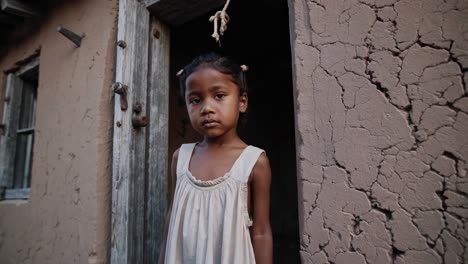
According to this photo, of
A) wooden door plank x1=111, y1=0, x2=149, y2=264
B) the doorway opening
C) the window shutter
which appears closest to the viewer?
wooden door plank x1=111, y1=0, x2=149, y2=264

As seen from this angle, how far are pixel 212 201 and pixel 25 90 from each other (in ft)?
9.67

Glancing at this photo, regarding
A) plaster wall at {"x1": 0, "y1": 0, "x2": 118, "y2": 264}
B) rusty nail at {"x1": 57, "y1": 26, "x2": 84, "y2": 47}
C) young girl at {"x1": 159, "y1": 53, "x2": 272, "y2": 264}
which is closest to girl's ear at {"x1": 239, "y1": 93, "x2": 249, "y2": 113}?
young girl at {"x1": 159, "y1": 53, "x2": 272, "y2": 264}

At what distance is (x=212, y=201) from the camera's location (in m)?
1.10

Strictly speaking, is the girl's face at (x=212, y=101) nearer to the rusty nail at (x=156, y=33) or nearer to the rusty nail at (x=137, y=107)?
the rusty nail at (x=137, y=107)

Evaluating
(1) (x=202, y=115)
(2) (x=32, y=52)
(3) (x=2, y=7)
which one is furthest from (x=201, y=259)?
(3) (x=2, y=7)

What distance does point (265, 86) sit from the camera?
13.8ft

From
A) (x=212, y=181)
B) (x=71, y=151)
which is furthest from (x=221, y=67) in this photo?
(x=71, y=151)

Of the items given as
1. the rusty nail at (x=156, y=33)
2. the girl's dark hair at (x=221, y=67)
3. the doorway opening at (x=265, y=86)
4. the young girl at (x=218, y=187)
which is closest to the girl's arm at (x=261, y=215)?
the young girl at (x=218, y=187)

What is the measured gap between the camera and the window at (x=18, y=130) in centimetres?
286

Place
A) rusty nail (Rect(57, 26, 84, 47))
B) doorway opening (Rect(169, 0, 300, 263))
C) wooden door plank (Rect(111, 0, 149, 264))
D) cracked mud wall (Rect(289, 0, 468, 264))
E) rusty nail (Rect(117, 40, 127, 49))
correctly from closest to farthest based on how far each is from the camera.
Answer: cracked mud wall (Rect(289, 0, 468, 264))
wooden door plank (Rect(111, 0, 149, 264))
rusty nail (Rect(117, 40, 127, 49))
rusty nail (Rect(57, 26, 84, 47))
doorway opening (Rect(169, 0, 300, 263))

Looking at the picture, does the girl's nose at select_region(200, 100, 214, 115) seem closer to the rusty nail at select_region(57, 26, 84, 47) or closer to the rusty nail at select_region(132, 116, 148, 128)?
the rusty nail at select_region(132, 116, 148, 128)

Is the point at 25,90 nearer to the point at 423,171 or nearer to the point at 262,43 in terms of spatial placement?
the point at 262,43

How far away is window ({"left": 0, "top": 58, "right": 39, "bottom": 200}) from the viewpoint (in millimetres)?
2859

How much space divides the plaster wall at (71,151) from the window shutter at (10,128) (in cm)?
48
